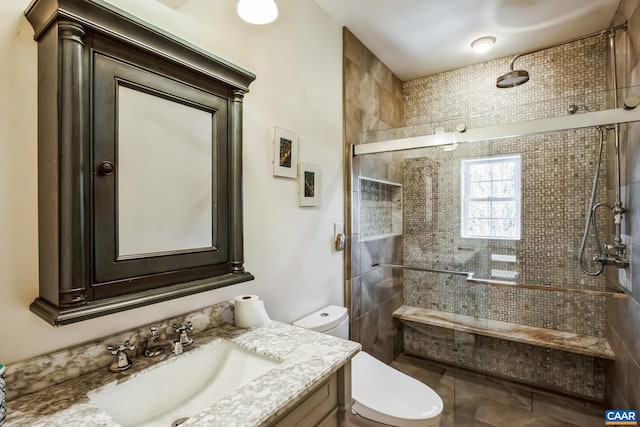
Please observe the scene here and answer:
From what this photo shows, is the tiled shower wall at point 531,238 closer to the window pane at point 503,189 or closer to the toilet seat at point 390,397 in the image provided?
the window pane at point 503,189

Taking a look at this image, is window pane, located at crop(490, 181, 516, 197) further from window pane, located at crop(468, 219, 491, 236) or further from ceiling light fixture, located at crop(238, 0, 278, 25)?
ceiling light fixture, located at crop(238, 0, 278, 25)

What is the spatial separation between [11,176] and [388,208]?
2.20m

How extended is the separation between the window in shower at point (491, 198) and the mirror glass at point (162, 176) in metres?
1.79

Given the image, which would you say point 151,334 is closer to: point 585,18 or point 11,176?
point 11,176

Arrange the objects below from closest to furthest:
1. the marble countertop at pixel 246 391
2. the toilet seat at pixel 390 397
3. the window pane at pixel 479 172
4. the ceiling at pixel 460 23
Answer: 1. the marble countertop at pixel 246 391
2. the toilet seat at pixel 390 397
3. the ceiling at pixel 460 23
4. the window pane at pixel 479 172

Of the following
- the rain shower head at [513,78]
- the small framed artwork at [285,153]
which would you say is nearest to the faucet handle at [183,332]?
the small framed artwork at [285,153]

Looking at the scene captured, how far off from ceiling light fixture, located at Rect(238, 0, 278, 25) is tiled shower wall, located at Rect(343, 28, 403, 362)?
1.04m

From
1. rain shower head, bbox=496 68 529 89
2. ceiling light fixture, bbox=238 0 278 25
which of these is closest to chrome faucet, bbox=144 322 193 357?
ceiling light fixture, bbox=238 0 278 25

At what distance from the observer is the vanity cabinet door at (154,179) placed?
2.89 ft

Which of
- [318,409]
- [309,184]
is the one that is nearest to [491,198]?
[309,184]

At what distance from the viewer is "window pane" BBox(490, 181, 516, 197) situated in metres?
2.27

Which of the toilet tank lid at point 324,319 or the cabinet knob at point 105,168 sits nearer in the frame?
the cabinet knob at point 105,168

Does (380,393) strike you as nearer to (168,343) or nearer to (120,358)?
(168,343)

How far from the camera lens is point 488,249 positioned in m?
2.24
